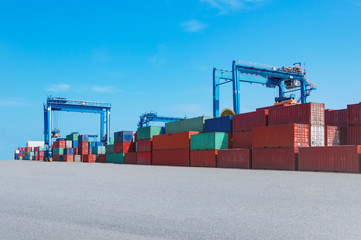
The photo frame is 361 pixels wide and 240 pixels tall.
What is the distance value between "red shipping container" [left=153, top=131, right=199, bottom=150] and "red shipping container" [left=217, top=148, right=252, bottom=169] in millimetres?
5434

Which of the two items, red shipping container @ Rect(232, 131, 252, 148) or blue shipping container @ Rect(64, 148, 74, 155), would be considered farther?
blue shipping container @ Rect(64, 148, 74, 155)

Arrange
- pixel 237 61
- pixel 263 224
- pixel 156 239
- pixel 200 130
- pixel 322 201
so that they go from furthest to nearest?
pixel 237 61, pixel 200 130, pixel 322 201, pixel 263 224, pixel 156 239

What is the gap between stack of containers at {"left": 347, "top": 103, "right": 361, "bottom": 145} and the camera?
80.9 feet

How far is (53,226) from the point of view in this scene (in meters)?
6.06

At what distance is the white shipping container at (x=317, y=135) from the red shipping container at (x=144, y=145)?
22.0m

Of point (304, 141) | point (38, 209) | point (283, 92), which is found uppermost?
point (283, 92)

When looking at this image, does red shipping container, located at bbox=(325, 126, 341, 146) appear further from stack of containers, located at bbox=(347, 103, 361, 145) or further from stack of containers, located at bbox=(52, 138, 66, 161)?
stack of containers, located at bbox=(52, 138, 66, 161)

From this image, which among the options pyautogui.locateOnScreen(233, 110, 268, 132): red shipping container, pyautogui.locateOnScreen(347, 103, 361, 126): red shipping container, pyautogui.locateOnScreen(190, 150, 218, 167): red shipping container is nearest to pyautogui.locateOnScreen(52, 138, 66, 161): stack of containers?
pyautogui.locateOnScreen(190, 150, 218, 167): red shipping container

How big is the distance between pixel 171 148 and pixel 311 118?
16.5m

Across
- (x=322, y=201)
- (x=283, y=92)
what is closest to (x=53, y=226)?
(x=322, y=201)

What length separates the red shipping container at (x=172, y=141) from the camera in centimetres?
3466

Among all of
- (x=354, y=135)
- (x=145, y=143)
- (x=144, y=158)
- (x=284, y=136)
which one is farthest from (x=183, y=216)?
(x=145, y=143)

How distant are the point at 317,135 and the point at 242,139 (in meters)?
6.84

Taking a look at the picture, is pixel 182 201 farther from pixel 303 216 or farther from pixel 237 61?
pixel 237 61
